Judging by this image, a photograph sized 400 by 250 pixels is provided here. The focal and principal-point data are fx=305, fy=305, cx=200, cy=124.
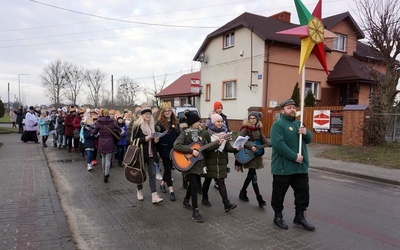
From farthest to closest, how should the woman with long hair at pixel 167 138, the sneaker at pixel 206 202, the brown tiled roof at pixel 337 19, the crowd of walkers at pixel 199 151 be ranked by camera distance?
1. the brown tiled roof at pixel 337 19
2. the woman with long hair at pixel 167 138
3. the sneaker at pixel 206 202
4. the crowd of walkers at pixel 199 151

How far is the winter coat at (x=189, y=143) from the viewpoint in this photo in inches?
193

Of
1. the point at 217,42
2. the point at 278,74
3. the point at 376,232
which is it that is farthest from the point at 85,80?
the point at 376,232

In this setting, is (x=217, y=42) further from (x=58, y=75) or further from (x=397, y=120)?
(x=58, y=75)

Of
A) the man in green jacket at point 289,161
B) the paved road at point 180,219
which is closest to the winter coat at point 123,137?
the paved road at point 180,219

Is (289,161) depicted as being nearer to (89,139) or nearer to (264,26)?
(89,139)

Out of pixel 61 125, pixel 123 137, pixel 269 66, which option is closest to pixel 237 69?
pixel 269 66

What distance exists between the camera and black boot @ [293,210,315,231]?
4491mm

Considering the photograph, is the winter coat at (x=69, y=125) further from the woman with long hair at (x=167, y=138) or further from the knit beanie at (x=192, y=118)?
the knit beanie at (x=192, y=118)

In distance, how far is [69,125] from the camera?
38.9ft

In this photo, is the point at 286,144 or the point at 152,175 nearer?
the point at 286,144

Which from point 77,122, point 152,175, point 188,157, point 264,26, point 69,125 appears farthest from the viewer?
point 264,26

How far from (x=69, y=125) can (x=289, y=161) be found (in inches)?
385

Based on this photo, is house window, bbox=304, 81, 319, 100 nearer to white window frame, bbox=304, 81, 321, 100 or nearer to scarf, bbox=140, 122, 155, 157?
white window frame, bbox=304, 81, 321, 100

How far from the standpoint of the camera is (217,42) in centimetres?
2347
